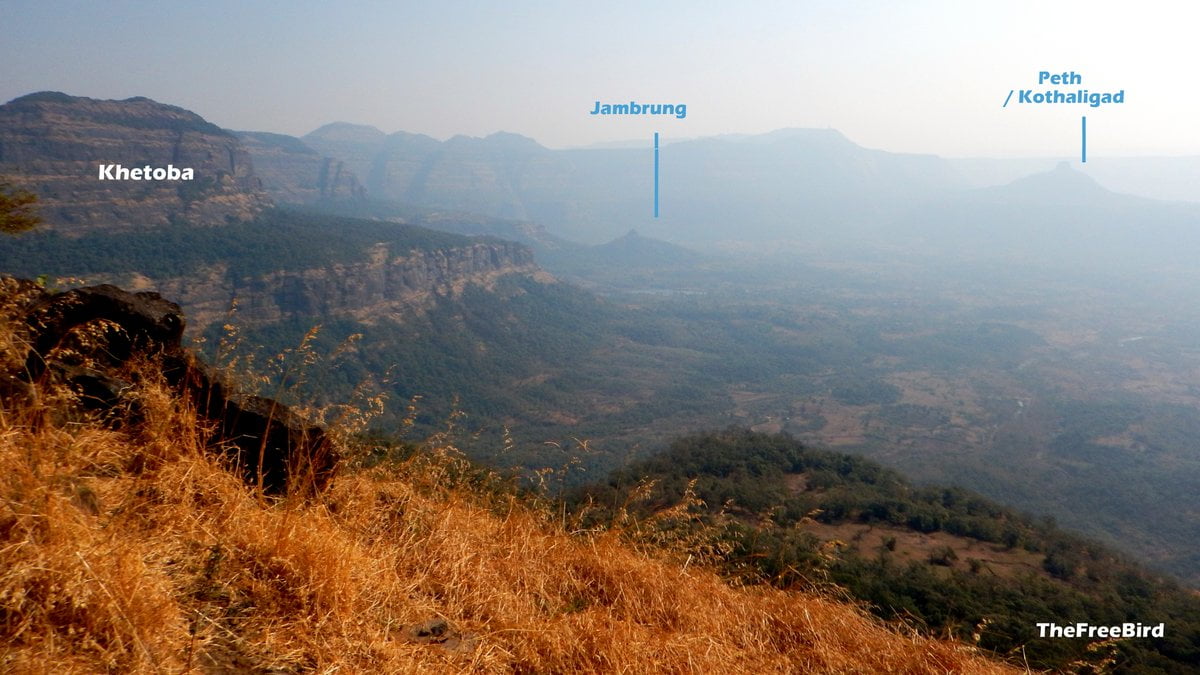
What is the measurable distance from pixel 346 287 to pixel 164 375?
172 feet

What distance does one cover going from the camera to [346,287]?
52.3m

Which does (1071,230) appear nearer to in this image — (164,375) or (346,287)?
(346,287)

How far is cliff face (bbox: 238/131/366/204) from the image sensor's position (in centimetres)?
12069

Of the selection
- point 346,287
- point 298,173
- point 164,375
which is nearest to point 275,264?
point 346,287

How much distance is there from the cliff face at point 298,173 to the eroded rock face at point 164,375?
128647mm

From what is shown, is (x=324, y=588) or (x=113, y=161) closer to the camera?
(x=324, y=588)

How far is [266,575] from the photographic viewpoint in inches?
96.3

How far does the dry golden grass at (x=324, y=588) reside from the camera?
6.10 feet

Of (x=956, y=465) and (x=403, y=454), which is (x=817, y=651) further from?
(x=956, y=465)

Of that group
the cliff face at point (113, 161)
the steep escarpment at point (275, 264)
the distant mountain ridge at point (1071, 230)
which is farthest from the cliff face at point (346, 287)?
the distant mountain ridge at point (1071, 230)

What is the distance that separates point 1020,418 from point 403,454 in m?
59.7

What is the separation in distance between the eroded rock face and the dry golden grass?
203 mm

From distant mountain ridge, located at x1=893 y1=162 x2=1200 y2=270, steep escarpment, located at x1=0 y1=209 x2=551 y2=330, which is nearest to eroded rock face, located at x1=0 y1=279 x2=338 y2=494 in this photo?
steep escarpment, located at x1=0 y1=209 x2=551 y2=330

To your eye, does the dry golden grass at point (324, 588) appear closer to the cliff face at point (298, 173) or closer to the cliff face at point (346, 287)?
the cliff face at point (346, 287)
